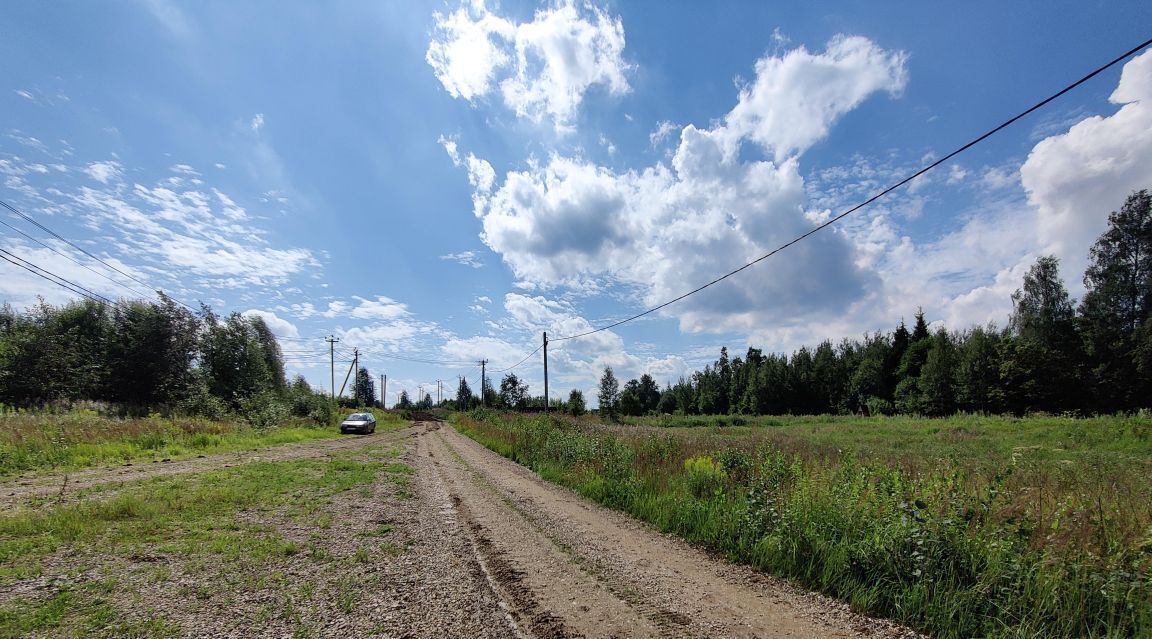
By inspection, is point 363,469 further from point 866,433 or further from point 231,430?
point 866,433

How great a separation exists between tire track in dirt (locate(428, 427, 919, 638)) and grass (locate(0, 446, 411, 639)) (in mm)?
2691

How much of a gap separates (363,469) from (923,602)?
1291 cm

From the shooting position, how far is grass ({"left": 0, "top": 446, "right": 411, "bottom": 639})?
374cm

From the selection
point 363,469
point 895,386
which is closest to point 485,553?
point 363,469

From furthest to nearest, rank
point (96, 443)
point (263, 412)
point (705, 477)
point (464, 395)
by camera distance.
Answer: point (464, 395)
point (263, 412)
point (96, 443)
point (705, 477)

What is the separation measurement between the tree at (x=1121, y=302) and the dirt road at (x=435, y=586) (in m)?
49.9

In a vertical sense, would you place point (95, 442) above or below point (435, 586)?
above

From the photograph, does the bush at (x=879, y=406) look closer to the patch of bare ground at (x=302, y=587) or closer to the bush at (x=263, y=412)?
the bush at (x=263, y=412)

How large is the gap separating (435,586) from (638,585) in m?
2.20

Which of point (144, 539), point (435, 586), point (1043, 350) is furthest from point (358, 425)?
point (1043, 350)

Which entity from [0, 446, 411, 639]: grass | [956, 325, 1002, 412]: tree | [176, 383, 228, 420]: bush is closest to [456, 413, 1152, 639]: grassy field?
[0, 446, 411, 639]: grass

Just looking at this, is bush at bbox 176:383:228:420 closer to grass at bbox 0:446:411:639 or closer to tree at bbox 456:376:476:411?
grass at bbox 0:446:411:639

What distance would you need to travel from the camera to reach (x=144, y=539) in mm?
→ 5824

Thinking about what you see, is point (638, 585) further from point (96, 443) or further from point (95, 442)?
point (95, 442)
